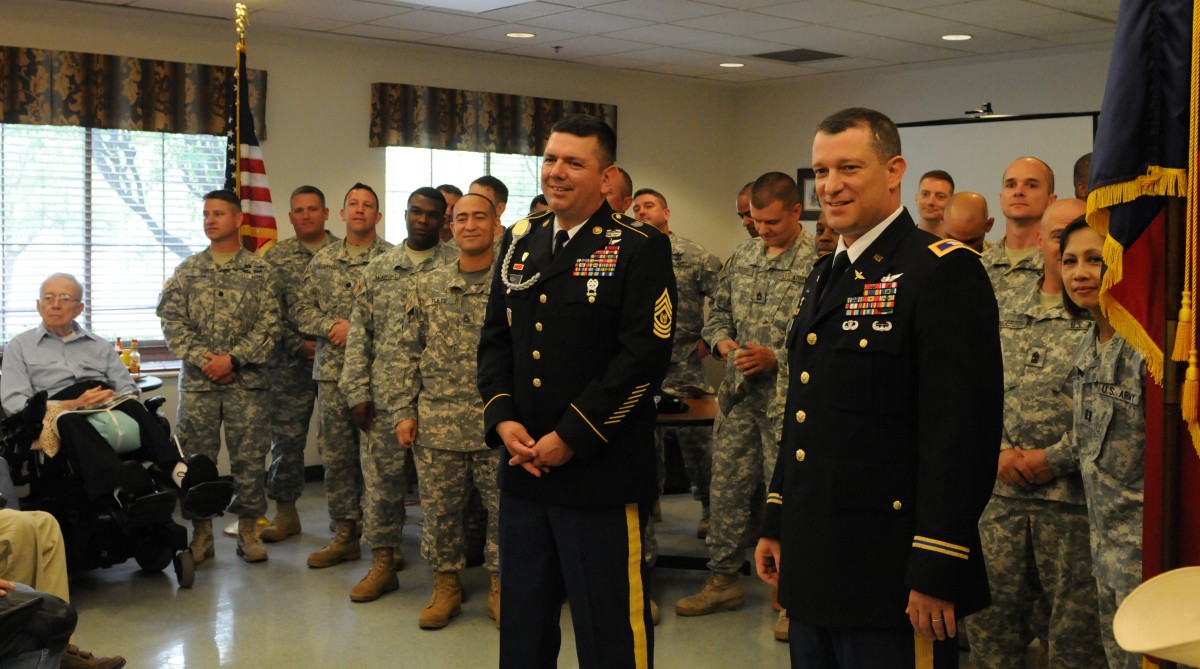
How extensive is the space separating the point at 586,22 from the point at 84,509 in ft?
14.0

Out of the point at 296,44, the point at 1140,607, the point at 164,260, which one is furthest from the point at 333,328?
the point at 1140,607

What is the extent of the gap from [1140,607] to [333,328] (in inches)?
171

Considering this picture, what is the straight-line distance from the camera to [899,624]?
1966 millimetres

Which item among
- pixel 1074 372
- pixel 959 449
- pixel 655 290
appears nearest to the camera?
pixel 959 449

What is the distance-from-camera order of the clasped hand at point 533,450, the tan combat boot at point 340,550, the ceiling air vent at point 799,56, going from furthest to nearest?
the ceiling air vent at point 799,56 < the tan combat boot at point 340,550 < the clasped hand at point 533,450

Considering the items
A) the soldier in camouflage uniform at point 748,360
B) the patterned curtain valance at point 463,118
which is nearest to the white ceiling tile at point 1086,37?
the patterned curtain valance at point 463,118

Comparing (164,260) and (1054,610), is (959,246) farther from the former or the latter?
(164,260)

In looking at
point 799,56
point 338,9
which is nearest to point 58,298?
point 338,9

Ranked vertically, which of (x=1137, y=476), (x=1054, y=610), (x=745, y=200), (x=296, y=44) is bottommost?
(x=1054, y=610)

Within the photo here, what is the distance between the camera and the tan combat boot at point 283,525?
18.5 feet

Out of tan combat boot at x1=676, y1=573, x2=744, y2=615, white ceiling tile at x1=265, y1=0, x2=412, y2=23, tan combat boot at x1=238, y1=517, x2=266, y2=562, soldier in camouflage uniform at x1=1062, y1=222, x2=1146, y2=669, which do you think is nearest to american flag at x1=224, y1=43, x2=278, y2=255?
white ceiling tile at x1=265, y1=0, x2=412, y2=23

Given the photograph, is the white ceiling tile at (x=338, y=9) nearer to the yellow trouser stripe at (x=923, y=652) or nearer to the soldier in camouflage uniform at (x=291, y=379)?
the soldier in camouflage uniform at (x=291, y=379)

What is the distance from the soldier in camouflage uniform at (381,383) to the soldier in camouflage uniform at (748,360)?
1.24 meters

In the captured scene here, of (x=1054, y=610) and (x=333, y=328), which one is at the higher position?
(x=333, y=328)
